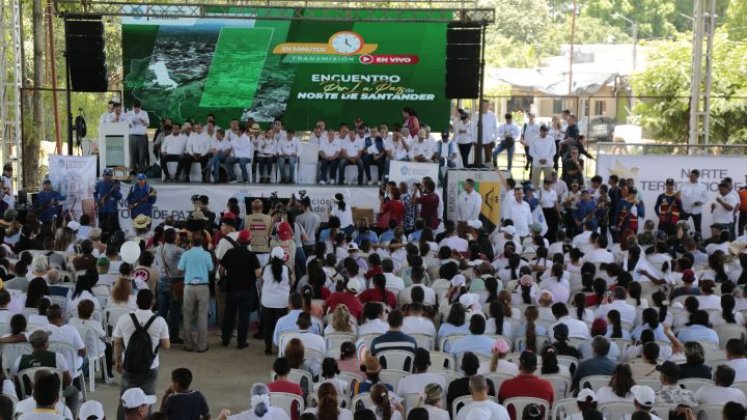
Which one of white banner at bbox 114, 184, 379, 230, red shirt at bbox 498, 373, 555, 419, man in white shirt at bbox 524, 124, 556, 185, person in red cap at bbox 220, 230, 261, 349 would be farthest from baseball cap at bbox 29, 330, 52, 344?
man in white shirt at bbox 524, 124, 556, 185

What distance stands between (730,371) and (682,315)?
9.91ft

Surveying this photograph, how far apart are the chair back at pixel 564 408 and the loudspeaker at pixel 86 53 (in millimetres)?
14827

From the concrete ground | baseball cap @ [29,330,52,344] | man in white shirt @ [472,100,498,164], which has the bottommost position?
the concrete ground

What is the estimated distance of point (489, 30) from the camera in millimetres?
70188

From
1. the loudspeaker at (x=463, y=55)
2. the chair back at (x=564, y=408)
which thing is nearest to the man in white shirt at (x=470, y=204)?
the loudspeaker at (x=463, y=55)

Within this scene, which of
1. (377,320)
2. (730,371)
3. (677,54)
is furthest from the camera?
(677,54)

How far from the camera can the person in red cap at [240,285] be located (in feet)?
45.4

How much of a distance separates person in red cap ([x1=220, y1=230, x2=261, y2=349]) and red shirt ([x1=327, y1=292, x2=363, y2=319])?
1873mm

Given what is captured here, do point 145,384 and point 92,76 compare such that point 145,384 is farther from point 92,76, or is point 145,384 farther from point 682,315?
point 92,76

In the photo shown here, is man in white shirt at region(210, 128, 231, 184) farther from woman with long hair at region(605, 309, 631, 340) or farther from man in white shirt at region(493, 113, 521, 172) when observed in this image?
woman with long hair at region(605, 309, 631, 340)

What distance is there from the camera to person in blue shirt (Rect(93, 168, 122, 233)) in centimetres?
1928

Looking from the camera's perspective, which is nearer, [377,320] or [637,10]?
[377,320]

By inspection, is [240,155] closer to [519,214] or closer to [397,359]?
[519,214]

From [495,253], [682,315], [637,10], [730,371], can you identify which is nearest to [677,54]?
[495,253]
